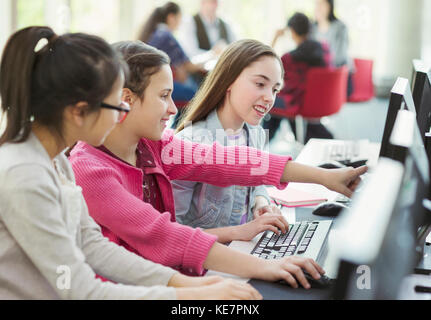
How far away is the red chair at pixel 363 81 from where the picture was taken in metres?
5.90

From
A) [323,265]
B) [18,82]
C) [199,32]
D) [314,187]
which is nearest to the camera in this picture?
[18,82]

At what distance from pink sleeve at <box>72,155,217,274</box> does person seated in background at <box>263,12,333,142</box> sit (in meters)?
3.54

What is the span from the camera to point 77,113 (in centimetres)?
110

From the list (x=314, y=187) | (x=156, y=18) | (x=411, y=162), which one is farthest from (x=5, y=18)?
(x=411, y=162)

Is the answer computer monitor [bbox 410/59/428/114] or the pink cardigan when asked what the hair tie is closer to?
the pink cardigan

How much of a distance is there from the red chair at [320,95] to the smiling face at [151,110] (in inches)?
134

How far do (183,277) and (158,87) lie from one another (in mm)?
564

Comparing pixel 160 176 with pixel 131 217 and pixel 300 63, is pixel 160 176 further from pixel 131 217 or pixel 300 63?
pixel 300 63

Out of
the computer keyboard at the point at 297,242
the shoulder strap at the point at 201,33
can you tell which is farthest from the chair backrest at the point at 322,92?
the computer keyboard at the point at 297,242

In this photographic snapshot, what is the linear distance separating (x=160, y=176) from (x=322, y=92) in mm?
3500

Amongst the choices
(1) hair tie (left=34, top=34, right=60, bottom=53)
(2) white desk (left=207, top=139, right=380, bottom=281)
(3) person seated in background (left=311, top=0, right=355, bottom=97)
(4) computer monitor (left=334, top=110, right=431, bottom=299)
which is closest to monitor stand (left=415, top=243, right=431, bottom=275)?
(2) white desk (left=207, top=139, right=380, bottom=281)

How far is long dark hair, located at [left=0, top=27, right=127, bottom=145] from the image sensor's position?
107 centimetres

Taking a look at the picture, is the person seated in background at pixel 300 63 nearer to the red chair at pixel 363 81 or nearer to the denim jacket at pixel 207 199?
the red chair at pixel 363 81

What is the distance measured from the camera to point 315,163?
2.42 m
